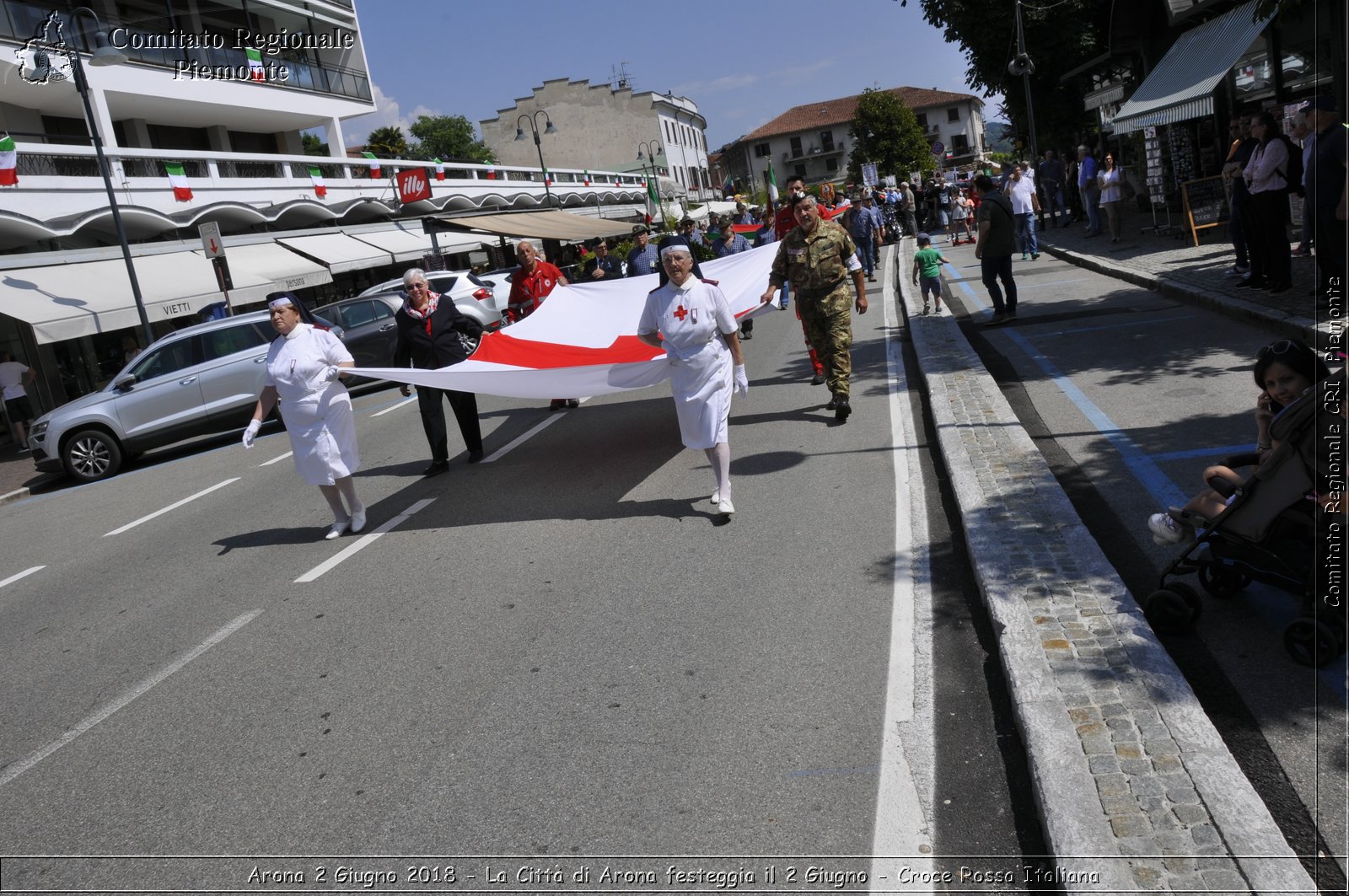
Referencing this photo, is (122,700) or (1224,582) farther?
(122,700)

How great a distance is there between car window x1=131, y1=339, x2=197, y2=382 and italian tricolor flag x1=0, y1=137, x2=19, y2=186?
23.9 ft

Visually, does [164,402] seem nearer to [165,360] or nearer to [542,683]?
[165,360]

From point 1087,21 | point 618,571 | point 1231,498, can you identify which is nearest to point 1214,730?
point 1231,498

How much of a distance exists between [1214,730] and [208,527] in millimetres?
8732

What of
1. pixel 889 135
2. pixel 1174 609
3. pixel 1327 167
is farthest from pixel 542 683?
pixel 889 135

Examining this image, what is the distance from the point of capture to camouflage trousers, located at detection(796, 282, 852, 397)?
9.55 m

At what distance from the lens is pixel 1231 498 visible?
4.29 metres

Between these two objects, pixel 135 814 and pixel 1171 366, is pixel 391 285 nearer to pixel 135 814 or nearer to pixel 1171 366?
pixel 1171 366

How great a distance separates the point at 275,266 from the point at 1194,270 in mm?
20074

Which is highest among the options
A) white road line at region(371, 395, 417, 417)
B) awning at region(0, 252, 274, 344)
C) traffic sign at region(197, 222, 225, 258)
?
traffic sign at region(197, 222, 225, 258)

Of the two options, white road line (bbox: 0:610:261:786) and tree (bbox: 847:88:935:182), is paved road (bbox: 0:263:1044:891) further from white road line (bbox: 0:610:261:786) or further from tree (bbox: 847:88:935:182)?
tree (bbox: 847:88:935:182)

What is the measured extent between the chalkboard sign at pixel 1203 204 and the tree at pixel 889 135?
7944 centimetres

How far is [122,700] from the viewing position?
5602 mm

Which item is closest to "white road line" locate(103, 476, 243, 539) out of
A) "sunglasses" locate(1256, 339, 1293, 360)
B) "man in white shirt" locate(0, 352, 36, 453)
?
"man in white shirt" locate(0, 352, 36, 453)
